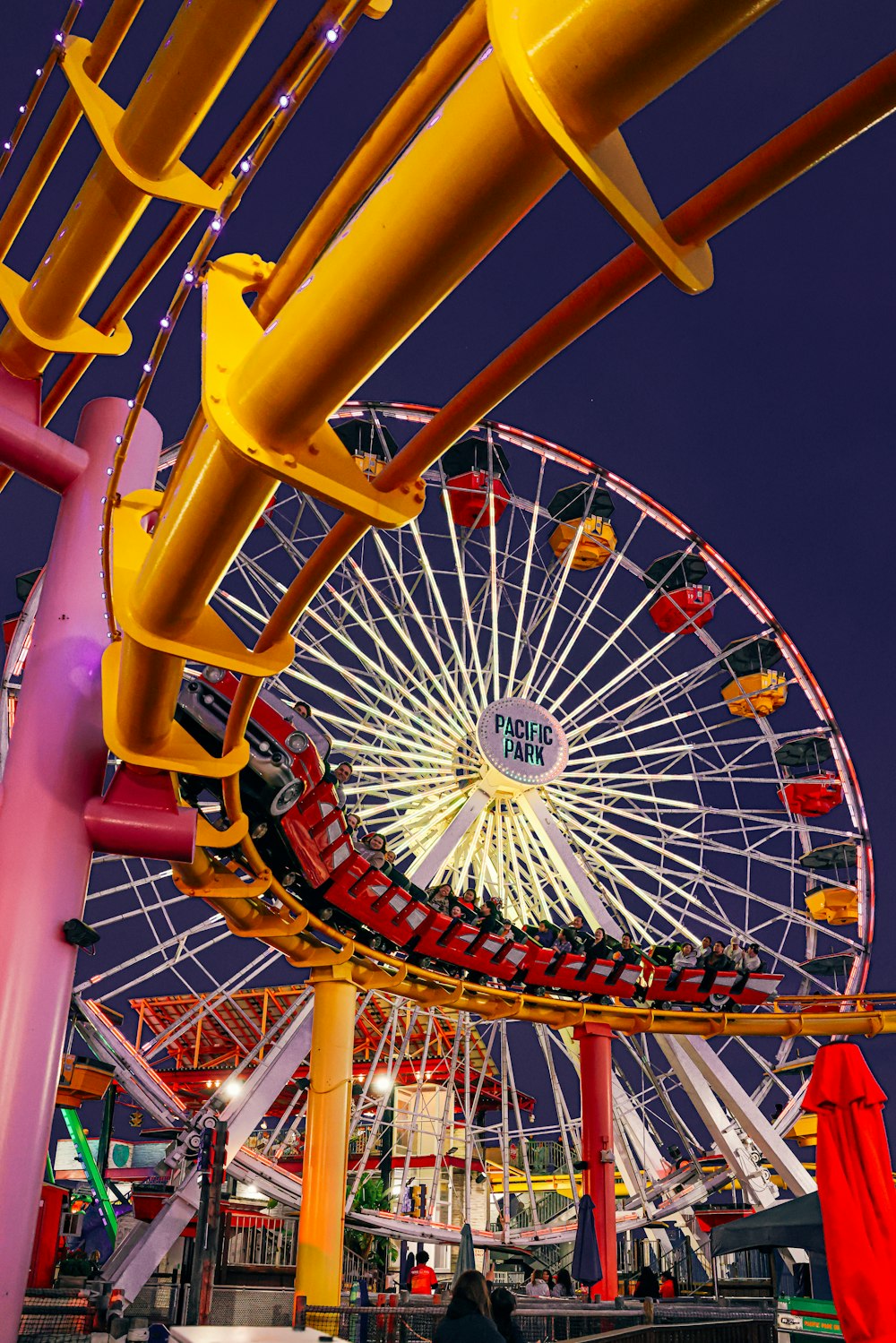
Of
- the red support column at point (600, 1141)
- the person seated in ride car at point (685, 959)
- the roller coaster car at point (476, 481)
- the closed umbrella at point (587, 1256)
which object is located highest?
the roller coaster car at point (476, 481)

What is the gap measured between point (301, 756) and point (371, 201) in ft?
25.6

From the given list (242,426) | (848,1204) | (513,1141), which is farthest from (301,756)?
(513,1141)

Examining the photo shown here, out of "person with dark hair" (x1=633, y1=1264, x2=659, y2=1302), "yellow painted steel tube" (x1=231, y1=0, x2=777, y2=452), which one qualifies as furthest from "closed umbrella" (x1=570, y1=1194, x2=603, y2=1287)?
"yellow painted steel tube" (x1=231, y1=0, x2=777, y2=452)

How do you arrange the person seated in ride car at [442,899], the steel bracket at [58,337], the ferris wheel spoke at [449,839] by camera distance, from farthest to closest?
the ferris wheel spoke at [449,839] < the person seated in ride car at [442,899] < the steel bracket at [58,337]

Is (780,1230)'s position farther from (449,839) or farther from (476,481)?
(476,481)

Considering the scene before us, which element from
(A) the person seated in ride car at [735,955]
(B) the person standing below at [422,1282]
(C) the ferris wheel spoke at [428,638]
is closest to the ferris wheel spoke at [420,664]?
(C) the ferris wheel spoke at [428,638]

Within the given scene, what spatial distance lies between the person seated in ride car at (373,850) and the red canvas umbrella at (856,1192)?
17.2ft

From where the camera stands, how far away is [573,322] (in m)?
2.70

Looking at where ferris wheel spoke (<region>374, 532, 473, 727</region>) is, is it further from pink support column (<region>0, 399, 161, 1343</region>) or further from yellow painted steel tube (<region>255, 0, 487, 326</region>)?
yellow painted steel tube (<region>255, 0, 487, 326</region>)

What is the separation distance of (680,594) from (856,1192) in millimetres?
15690

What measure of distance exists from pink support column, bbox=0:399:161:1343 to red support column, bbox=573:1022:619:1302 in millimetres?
11044

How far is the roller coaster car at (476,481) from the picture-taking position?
2017cm

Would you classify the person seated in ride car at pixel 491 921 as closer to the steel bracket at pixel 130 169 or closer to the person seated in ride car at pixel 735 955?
the person seated in ride car at pixel 735 955

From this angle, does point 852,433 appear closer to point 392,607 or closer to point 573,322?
point 392,607
